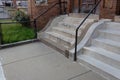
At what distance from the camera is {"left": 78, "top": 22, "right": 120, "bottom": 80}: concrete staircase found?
11.2 ft

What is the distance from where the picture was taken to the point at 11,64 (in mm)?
4199

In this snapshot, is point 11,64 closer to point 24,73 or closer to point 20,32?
point 24,73

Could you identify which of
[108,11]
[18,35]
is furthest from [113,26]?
[18,35]

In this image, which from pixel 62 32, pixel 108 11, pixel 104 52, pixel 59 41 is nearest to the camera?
pixel 104 52

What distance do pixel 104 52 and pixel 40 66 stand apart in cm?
168

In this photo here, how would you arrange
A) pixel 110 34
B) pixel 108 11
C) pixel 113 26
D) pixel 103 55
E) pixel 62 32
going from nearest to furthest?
pixel 103 55, pixel 110 34, pixel 113 26, pixel 108 11, pixel 62 32

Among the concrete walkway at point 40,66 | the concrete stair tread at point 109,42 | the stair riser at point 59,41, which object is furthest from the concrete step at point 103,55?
the stair riser at point 59,41

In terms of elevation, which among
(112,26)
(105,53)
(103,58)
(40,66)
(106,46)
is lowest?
(40,66)

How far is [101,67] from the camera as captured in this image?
3525 millimetres

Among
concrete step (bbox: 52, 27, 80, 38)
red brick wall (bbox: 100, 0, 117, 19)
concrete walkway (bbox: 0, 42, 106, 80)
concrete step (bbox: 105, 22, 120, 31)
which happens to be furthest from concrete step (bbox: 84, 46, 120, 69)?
red brick wall (bbox: 100, 0, 117, 19)

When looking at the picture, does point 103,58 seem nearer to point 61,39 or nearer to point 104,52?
point 104,52

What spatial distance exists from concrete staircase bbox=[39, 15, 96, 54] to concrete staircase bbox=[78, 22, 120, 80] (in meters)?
0.45

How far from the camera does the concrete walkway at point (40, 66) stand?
349 cm

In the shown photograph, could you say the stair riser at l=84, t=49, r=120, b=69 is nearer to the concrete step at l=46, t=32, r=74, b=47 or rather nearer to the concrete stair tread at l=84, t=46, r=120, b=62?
the concrete stair tread at l=84, t=46, r=120, b=62
